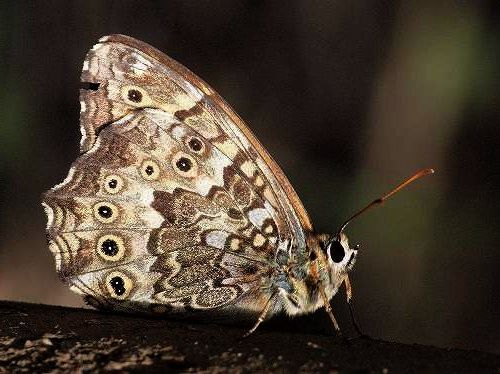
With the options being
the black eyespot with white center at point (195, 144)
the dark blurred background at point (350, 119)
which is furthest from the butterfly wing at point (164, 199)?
the dark blurred background at point (350, 119)

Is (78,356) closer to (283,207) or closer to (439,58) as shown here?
(283,207)

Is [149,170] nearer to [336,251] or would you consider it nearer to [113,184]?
[113,184]

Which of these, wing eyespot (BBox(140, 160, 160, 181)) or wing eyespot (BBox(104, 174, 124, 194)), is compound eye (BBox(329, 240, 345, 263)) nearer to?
wing eyespot (BBox(140, 160, 160, 181))

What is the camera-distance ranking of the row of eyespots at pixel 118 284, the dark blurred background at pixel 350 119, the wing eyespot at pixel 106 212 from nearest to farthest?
the row of eyespots at pixel 118 284, the wing eyespot at pixel 106 212, the dark blurred background at pixel 350 119

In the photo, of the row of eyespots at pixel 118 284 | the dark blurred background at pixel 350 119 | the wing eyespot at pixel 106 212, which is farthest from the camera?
the dark blurred background at pixel 350 119

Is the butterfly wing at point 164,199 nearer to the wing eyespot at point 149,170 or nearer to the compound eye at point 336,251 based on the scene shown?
the wing eyespot at point 149,170

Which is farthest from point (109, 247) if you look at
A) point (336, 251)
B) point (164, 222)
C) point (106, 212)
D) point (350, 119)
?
point (350, 119)

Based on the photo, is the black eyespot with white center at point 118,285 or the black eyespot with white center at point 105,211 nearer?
the black eyespot with white center at point 118,285

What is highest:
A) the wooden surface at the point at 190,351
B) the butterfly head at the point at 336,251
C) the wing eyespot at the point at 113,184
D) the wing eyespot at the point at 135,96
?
the wing eyespot at the point at 135,96
